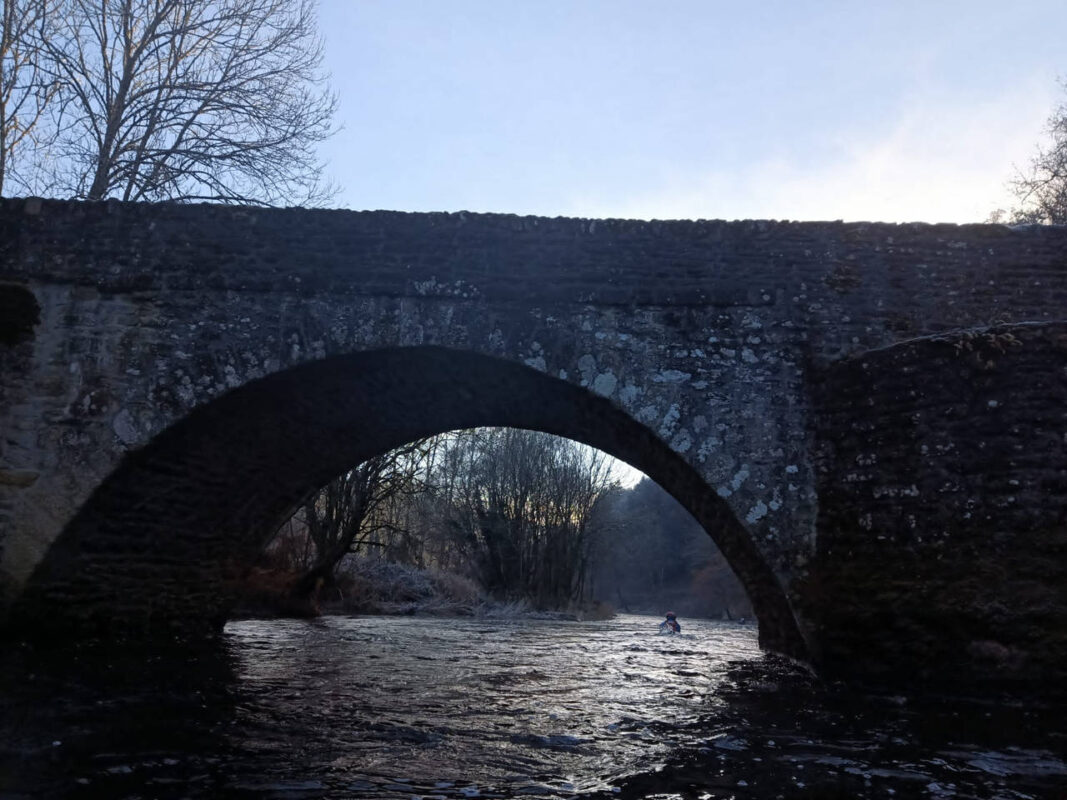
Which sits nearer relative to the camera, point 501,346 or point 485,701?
point 485,701

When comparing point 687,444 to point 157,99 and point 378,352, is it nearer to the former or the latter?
point 378,352

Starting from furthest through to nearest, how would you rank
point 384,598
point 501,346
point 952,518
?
1. point 384,598
2. point 501,346
3. point 952,518

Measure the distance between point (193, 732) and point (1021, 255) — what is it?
6.95 meters

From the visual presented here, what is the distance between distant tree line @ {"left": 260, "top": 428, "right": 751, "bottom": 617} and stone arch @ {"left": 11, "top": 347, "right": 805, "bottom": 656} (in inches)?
277

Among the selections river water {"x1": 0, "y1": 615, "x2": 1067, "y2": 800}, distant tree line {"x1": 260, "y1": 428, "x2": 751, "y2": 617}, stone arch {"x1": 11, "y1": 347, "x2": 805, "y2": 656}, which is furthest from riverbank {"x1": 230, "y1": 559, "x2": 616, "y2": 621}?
river water {"x1": 0, "y1": 615, "x2": 1067, "y2": 800}

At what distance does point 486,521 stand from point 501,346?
1816 cm

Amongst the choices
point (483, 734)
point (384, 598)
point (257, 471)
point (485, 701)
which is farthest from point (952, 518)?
point (384, 598)

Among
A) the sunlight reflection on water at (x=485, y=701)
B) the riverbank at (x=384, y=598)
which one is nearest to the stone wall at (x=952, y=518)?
the sunlight reflection on water at (x=485, y=701)

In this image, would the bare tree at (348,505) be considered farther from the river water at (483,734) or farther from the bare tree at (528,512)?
the river water at (483,734)

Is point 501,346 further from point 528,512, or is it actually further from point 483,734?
point 528,512

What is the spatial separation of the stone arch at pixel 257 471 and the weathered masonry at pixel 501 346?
0.04 metres

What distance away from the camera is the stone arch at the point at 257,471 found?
7406 millimetres

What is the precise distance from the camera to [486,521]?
2486cm

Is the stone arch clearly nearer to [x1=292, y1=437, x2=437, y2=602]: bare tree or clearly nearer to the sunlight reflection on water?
the sunlight reflection on water
